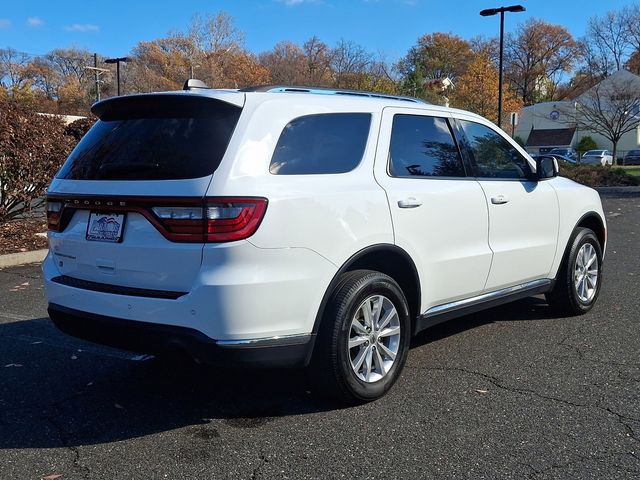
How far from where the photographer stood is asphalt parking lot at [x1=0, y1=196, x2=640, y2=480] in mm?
3100

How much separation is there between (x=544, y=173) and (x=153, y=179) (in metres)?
3.34

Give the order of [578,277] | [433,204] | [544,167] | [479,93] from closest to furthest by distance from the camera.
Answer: [433,204] < [544,167] < [578,277] < [479,93]

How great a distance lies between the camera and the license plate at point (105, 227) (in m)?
3.44

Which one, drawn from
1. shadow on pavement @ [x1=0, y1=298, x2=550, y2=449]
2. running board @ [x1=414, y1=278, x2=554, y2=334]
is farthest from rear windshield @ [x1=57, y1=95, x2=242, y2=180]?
running board @ [x1=414, y1=278, x2=554, y2=334]

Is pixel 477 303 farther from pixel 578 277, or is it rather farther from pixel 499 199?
pixel 578 277

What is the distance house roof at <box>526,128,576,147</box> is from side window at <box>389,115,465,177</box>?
6903 cm

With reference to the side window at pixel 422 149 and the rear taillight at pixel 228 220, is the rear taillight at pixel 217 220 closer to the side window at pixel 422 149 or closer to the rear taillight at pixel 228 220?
the rear taillight at pixel 228 220

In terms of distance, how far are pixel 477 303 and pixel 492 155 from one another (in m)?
1.19

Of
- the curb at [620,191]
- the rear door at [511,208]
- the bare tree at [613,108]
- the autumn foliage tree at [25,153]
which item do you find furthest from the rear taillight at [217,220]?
the bare tree at [613,108]

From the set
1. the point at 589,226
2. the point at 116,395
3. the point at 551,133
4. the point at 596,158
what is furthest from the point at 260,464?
the point at 551,133

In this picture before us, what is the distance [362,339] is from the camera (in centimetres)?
376

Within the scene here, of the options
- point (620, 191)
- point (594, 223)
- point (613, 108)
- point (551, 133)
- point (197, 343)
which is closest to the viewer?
point (197, 343)

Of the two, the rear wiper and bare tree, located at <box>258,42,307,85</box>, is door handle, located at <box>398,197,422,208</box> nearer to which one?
the rear wiper

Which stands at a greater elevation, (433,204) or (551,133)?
(551,133)
